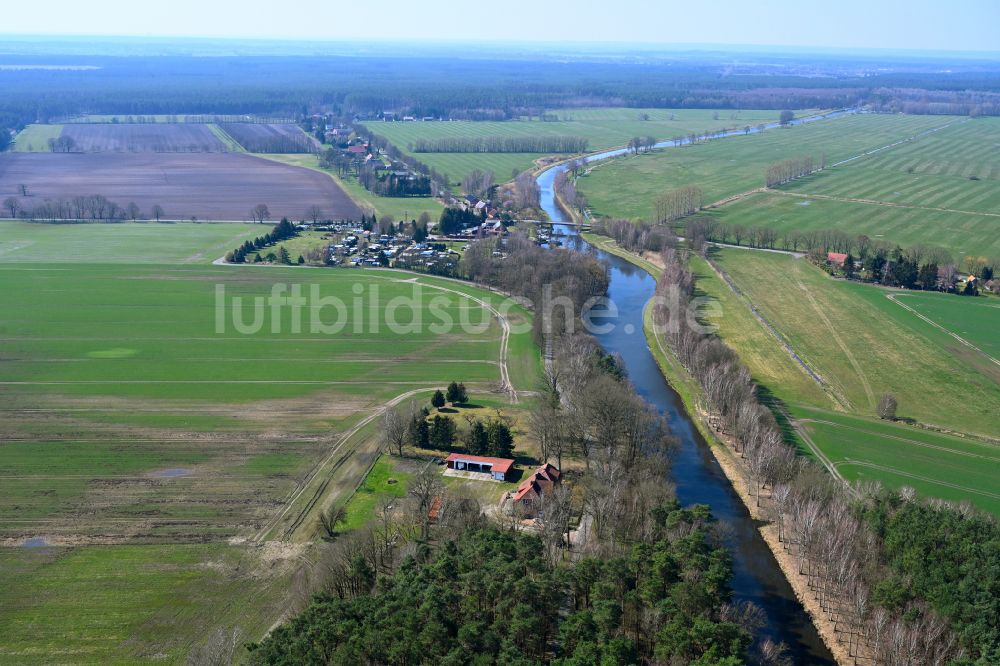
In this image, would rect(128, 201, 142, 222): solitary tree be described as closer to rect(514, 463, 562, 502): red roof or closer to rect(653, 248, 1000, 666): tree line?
rect(514, 463, 562, 502): red roof

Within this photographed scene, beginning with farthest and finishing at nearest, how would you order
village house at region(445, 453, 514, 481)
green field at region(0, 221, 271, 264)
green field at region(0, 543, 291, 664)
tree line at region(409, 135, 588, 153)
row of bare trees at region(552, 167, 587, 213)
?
tree line at region(409, 135, 588, 153)
row of bare trees at region(552, 167, 587, 213)
green field at region(0, 221, 271, 264)
village house at region(445, 453, 514, 481)
green field at region(0, 543, 291, 664)

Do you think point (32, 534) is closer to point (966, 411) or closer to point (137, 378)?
point (137, 378)

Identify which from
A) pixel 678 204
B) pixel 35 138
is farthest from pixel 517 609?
pixel 35 138

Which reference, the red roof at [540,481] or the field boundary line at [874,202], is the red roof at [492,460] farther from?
the field boundary line at [874,202]

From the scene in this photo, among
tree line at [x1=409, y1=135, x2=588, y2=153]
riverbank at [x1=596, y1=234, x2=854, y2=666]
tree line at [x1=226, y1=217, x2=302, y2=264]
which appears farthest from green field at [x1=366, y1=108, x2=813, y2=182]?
riverbank at [x1=596, y1=234, x2=854, y2=666]

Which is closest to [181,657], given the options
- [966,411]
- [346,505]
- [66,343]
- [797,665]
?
[346,505]

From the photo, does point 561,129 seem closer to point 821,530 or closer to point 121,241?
point 121,241
